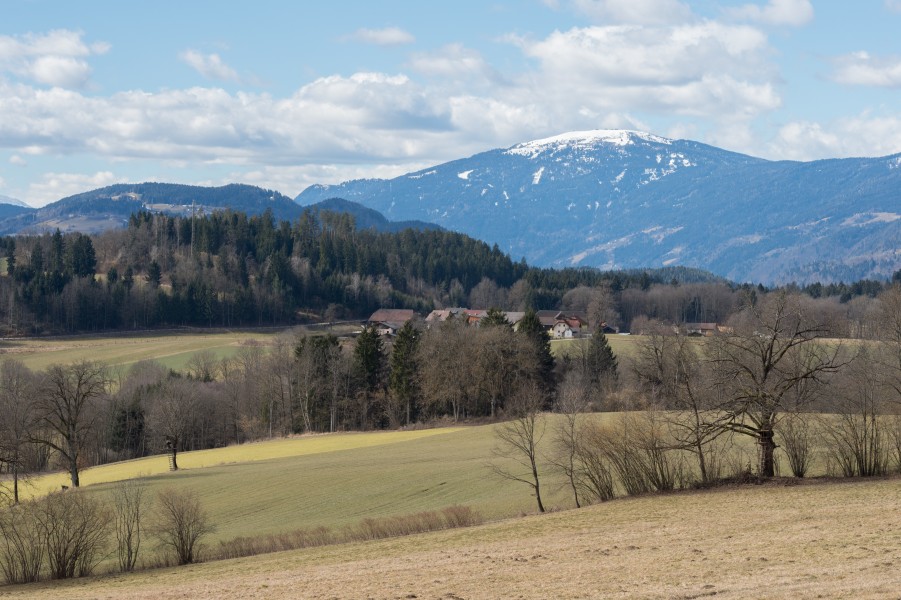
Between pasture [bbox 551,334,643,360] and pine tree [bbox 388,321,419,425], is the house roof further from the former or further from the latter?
pine tree [bbox 388,321,419,425]

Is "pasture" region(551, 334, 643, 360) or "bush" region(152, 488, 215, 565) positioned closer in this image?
"bush" region(152, 488, 215, 565)

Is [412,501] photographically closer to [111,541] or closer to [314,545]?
[314,545]

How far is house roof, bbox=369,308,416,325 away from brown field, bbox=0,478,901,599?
142759 millimetres

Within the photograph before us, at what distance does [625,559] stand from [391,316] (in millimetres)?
158206

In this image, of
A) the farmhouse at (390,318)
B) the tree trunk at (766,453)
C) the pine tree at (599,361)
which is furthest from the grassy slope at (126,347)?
the tree trunk at (766,453)

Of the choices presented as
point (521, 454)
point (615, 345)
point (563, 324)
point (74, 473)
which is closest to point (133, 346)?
point (615, 345)

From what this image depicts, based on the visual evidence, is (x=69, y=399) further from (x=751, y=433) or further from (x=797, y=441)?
(x=797, y=441)

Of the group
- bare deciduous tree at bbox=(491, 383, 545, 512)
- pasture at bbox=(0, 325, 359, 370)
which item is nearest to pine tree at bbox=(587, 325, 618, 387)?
bare deciduous tree at bbox=(491, 383, 545, 512)

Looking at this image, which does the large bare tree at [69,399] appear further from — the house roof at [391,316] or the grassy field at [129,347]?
the house roof at [391,316]

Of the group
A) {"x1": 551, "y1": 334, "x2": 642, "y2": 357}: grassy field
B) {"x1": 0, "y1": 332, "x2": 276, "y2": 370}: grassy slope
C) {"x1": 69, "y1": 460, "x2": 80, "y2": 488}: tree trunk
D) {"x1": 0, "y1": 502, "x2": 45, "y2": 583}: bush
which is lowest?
{"x1": 69, "y1": 460, "x2": 80, "y2": 488}: tree trunk

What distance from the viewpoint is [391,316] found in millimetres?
184625

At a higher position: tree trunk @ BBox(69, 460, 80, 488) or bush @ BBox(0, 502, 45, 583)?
bush @ BBox(0, 502, 45, 583)

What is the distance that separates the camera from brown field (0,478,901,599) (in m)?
23.1

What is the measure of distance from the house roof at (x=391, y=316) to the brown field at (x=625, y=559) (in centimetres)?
14276
